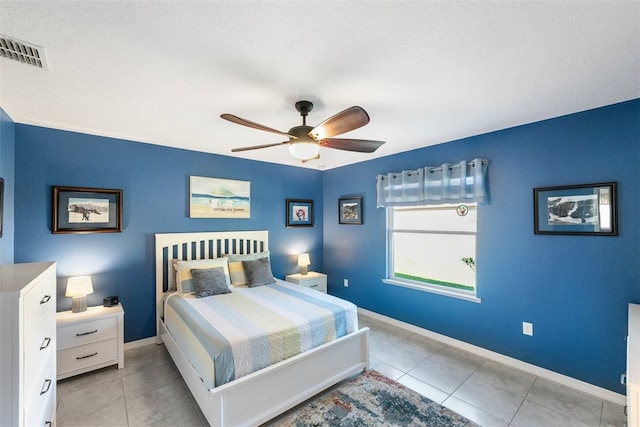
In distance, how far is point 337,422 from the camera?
2.03 meters

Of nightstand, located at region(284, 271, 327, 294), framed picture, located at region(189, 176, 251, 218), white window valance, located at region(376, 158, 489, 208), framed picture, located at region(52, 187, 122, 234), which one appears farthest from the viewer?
nightstand, located at region(284, 271, 327, 294)

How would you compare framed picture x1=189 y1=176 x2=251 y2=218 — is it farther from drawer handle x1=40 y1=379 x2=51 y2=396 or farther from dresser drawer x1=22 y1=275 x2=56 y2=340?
drawer handle x1=40 y1=379 x2=51 y2=396

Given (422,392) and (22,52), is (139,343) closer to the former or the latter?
(22,52)

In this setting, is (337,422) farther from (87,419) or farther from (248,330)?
(87,419)

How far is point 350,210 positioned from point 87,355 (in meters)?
3.69

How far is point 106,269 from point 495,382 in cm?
420

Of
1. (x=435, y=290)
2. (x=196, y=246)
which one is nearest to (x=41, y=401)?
(x=196, y=246)

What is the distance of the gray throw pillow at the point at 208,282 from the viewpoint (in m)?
3.11

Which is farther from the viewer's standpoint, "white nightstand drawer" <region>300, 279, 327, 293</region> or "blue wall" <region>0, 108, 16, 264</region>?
"white nightstand drawer" <region>300, 279, 327, 293</region>

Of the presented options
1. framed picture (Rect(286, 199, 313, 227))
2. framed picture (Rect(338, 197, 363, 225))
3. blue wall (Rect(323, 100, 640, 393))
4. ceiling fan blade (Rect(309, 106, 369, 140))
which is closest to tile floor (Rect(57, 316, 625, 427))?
blue wall (Rect(323, 100, 640, 393))

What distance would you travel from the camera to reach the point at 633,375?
1248 mm

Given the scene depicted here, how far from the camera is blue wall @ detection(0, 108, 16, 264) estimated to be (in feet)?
7.70

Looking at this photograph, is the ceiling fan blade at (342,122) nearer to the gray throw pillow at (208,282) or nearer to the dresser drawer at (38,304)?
the dresser drawer at (38,304)

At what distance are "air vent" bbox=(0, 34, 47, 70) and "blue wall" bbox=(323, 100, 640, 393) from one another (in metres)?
3.65
